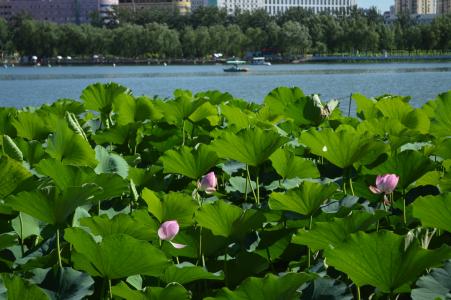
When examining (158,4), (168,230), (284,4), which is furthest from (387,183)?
(284,4)

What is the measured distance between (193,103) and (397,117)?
0.56m

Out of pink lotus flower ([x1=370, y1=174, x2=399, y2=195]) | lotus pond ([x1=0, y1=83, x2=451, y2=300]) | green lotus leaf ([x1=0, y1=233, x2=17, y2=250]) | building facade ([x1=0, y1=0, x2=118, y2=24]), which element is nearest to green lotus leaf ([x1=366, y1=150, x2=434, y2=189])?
lotus pond ([x1=0, y1=83, x2=451, y2=300])

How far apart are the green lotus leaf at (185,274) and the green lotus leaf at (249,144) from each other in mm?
472

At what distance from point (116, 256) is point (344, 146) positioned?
66 centimetres

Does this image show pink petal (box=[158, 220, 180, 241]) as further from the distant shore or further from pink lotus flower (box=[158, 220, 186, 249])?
the distant shore

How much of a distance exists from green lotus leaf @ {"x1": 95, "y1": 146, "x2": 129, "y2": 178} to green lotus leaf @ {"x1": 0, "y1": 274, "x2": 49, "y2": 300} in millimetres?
704

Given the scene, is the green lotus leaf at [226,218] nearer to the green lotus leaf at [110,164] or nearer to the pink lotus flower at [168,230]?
the pink lotus flower at [168,230]

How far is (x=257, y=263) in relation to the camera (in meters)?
1.41

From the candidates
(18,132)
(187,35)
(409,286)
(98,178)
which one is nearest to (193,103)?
(18,132)

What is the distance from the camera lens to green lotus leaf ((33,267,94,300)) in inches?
45.7

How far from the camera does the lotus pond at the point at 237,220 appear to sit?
3.65 feet

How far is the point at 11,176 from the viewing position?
147cm

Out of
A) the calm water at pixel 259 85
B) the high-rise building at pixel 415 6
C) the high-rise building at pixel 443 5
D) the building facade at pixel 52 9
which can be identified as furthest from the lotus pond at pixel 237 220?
the high-rise building at pixel 415 6

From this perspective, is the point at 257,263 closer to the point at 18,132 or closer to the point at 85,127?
the point at 18,132
